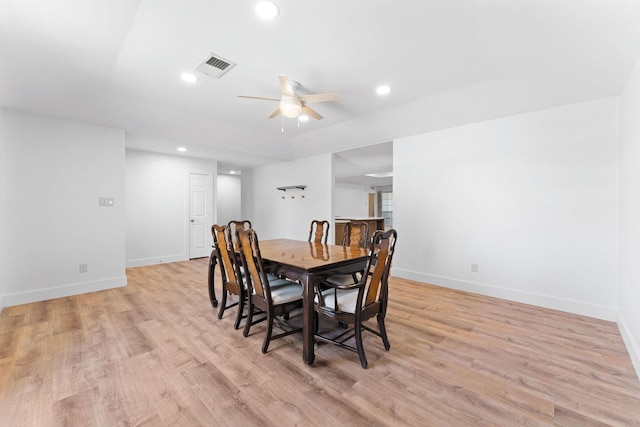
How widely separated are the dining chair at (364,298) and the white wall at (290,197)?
3753 mm

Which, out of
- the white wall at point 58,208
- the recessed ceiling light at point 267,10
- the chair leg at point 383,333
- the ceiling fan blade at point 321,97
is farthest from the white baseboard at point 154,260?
the recessed ceiling light at point 267,10

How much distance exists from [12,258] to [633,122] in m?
6.96

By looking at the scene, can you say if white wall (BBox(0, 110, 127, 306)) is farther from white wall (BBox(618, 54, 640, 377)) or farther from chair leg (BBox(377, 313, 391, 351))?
white wall (BBox(618, 54, 640, 377))

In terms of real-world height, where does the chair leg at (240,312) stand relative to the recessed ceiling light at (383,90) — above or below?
below

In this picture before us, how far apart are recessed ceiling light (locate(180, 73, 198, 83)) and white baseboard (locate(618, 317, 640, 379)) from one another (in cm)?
466

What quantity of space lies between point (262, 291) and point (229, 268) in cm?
68

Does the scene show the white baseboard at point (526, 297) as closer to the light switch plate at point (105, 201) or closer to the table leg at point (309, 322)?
the table leg at point (309, 322)

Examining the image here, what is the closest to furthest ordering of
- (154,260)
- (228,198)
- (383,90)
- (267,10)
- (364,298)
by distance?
(267,10) < (364,298) < (383,90) < (154,260) < (228,198)

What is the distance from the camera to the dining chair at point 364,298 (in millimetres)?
1999

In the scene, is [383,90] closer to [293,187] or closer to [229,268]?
[229,268]

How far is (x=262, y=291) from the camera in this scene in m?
2.36

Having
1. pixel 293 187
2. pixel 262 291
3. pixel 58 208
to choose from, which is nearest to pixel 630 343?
pixel 262 291

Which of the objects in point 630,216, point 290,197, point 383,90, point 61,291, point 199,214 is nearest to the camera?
point 630,216

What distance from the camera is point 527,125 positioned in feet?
11.1
